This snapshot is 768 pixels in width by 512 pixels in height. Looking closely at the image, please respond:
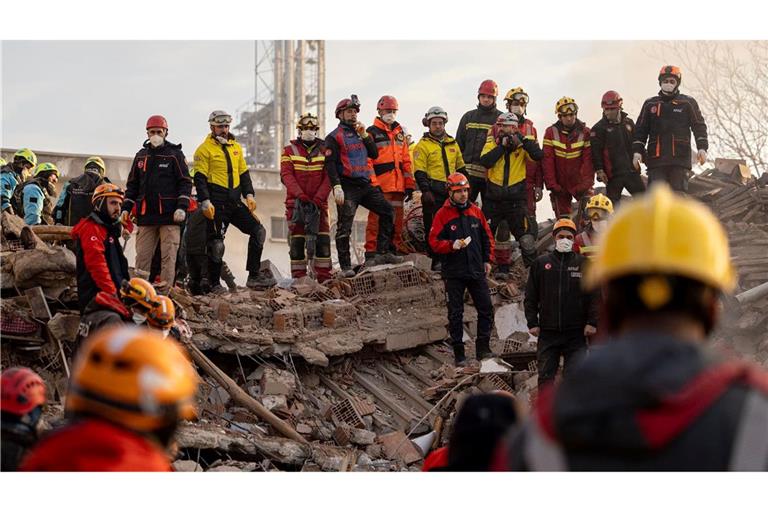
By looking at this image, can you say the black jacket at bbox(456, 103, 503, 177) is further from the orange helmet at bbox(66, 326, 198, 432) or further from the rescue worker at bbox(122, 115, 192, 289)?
the orange helmet at bbox(66, 326, 198, 432)

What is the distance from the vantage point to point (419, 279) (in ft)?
52.0

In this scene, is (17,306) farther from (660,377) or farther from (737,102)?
(737,102)

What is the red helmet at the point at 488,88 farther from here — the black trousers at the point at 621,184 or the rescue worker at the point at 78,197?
the rescue worker at the point at 78,197

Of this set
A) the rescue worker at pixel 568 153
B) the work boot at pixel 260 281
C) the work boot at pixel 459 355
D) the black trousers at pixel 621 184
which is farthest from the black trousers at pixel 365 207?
the black trousers at pixel 621 184

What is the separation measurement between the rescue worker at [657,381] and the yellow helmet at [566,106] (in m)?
12.8

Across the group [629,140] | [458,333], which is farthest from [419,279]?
[629,140]

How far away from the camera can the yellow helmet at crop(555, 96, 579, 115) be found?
15602 millimetres

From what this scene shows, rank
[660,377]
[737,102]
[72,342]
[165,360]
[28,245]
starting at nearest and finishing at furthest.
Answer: [660,377]
[165,360]
[72,342]
[28,245]
[737,102]

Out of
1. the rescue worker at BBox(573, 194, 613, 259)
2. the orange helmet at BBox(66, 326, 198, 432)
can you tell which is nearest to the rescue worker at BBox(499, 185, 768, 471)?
the orange helmet at BBox(66, 326, 198, 432)

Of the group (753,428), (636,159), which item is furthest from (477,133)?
(753,428)

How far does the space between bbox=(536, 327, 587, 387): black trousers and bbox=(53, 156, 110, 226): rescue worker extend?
242 inches

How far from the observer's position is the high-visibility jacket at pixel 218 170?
15.2 meters

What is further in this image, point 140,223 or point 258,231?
point 258,231

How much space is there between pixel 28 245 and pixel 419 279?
16.7 feet
